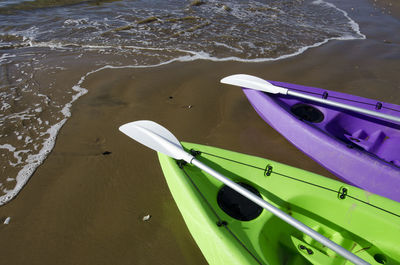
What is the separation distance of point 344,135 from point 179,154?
2.41 metres

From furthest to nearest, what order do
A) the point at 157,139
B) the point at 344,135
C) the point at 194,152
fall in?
the point at 344,135
the point at 157,139
the point at 194,152

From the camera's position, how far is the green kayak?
1846 mm

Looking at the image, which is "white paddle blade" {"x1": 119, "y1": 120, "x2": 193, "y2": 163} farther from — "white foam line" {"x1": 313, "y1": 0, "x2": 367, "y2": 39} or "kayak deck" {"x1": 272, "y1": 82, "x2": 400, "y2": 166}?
"white foam line" {"x1": 313, "y1": 0, "x2": 367, "y2": 39}

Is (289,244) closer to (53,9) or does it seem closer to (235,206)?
(235,206)

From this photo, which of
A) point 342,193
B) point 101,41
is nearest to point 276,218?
point 342,193

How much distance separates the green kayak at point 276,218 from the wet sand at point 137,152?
0.65 m

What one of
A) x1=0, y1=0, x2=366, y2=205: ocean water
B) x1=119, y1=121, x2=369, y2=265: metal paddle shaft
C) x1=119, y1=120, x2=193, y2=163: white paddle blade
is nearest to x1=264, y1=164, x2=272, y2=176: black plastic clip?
x1=119, y1=121, x2=369, y2=265: metal paddle shaft

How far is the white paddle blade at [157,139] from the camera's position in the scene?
7.57 feet

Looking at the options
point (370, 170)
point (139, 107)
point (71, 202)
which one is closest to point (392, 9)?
point (370, 170)

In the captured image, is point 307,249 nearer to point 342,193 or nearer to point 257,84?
point 342,193

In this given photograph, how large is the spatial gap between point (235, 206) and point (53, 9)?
10.4 m

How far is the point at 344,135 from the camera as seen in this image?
3.27 m

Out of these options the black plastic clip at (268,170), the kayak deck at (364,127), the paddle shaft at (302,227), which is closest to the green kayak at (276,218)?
the black plastic clip at (268,170)

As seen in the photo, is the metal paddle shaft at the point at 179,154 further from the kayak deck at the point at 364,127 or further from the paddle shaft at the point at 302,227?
the kayak deck at the point at 364,127
